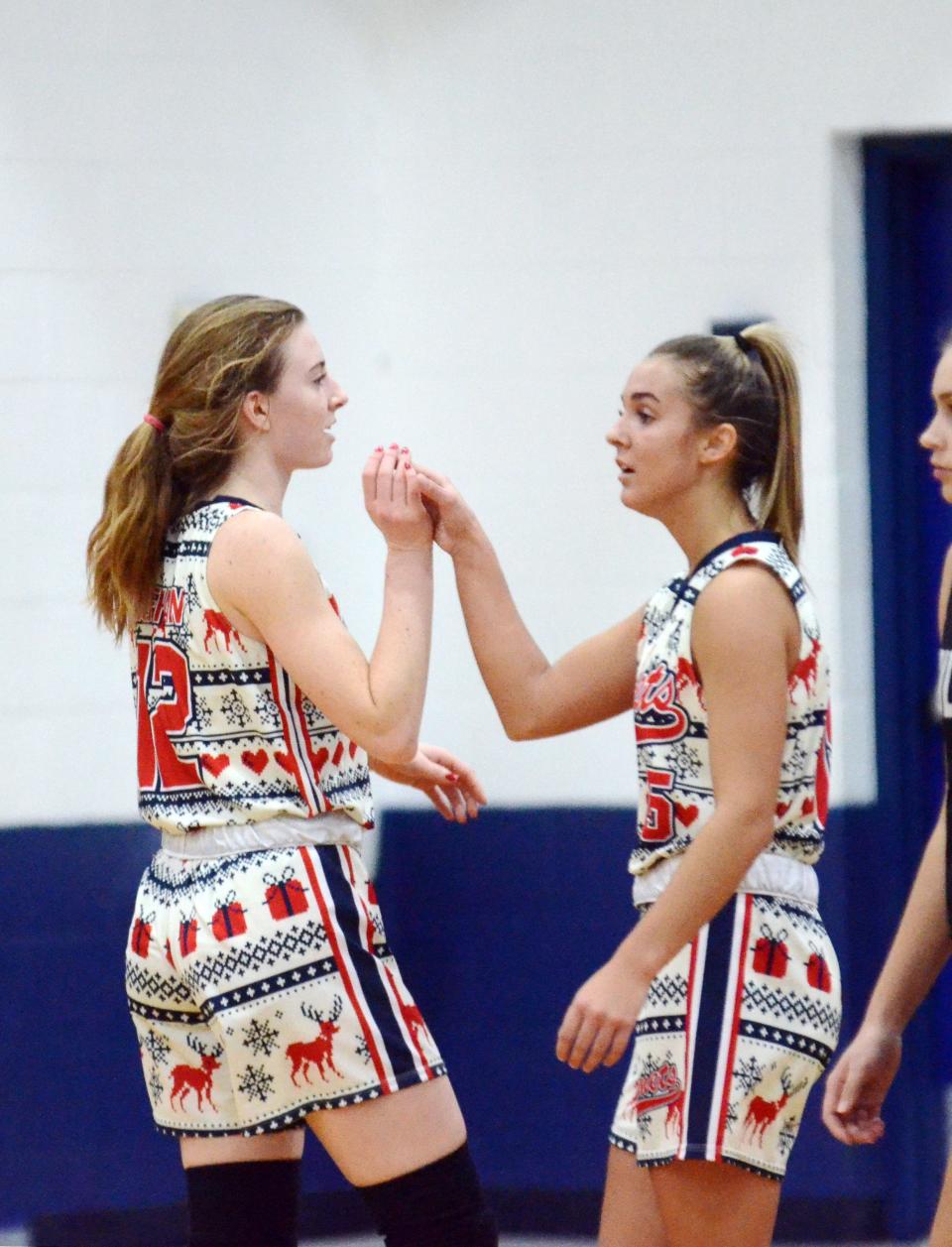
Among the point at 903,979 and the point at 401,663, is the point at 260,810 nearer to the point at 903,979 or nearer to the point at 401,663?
the point at 401,663

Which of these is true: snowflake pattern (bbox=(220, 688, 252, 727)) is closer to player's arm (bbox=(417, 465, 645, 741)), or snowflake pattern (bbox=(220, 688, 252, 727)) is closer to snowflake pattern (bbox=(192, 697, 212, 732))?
snowflake pattern (bbox=(192, 697, 212, 732))

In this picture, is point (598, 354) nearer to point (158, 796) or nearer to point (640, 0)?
point (640, 0)

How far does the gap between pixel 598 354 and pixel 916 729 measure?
93 cm

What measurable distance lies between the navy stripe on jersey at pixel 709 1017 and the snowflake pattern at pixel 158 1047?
1.93ft

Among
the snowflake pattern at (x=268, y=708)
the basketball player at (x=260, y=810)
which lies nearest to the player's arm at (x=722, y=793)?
the basketball player at (x=260, y=810)

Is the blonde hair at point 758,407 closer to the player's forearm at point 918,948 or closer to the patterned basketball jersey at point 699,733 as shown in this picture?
the patterned basketball jersey at point 699,733

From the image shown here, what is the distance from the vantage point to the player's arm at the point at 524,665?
84.5 inches

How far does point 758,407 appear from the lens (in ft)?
6.53

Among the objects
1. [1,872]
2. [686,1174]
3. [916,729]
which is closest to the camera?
[686,1174]

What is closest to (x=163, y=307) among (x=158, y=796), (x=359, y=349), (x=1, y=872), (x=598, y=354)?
(x=359, y=349)

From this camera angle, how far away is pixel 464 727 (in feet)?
10.7

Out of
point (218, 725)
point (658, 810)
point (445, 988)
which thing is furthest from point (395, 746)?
point (445, 988)

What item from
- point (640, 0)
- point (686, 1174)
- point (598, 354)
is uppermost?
point (640, 0)

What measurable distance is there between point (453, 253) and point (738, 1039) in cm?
191
